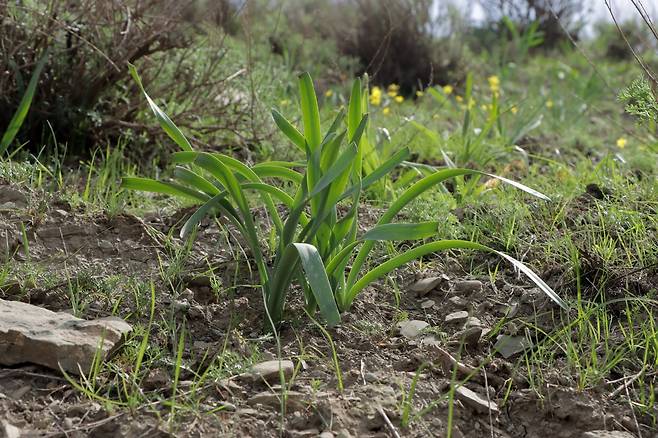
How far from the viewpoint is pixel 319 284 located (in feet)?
6.42

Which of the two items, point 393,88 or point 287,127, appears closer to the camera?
point 287,127

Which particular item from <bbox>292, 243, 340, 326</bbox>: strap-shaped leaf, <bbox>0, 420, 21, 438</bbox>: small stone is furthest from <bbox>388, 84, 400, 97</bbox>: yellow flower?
<bbox>0, 420, 21, 438</bbox>: small stone

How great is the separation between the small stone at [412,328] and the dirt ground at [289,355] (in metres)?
0.01

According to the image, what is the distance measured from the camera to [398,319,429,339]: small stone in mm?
2303

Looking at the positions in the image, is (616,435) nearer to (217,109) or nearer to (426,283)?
(426,283)

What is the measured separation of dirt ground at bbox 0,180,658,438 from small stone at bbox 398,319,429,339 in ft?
0.04

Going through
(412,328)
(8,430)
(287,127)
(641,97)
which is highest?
(641,97)

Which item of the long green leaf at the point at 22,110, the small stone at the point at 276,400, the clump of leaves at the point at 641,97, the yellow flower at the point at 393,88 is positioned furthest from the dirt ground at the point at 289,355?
the yellow flower at the point at 393,88

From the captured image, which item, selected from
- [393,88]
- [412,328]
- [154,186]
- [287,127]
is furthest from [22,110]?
[393,88]

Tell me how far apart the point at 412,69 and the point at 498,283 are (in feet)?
14.1

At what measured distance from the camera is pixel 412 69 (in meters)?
6.66

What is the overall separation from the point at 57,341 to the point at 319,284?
0.63 metres

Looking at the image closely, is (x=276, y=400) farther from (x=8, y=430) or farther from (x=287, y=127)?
(x=287, y=127)

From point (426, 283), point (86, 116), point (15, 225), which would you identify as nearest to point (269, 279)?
point (426, 283)
